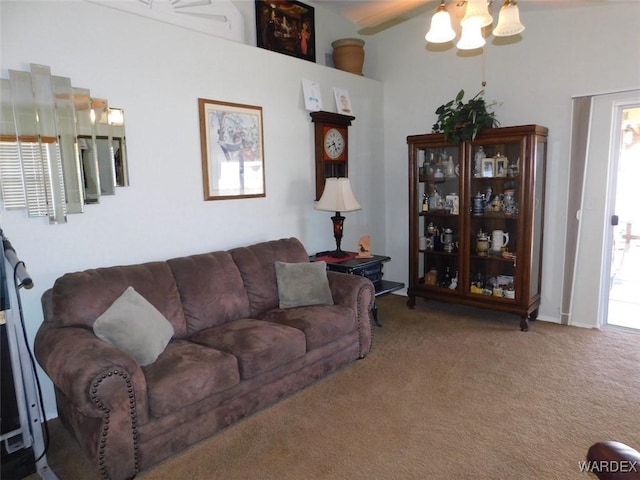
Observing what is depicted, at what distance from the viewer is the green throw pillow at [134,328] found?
224 centimetres

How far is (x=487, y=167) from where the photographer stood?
4.00 metres

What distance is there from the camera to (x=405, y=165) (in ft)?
16.2

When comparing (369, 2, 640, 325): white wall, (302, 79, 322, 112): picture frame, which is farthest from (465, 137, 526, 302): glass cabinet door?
(302, 79, 322, 112): picture frame

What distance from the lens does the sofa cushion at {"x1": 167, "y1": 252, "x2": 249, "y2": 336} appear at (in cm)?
286

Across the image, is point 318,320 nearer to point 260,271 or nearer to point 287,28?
point 260,271

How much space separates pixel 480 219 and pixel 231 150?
7.89ft

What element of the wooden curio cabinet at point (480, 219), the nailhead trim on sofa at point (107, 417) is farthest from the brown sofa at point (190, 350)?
the wooden curio cabinet at point (480, 219)

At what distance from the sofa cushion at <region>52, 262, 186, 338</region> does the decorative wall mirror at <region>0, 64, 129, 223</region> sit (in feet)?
1.40

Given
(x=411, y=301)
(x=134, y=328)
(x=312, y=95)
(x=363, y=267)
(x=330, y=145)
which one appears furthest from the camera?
(x=411, y=301)

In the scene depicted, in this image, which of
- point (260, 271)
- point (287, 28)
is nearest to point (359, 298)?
point (260, 271)

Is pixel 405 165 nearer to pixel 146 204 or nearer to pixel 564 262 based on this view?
pixel 564 262

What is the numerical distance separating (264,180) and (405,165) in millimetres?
1870

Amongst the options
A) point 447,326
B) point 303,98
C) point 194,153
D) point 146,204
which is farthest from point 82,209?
point 447,326

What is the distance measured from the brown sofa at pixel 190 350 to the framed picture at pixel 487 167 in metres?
1.66
